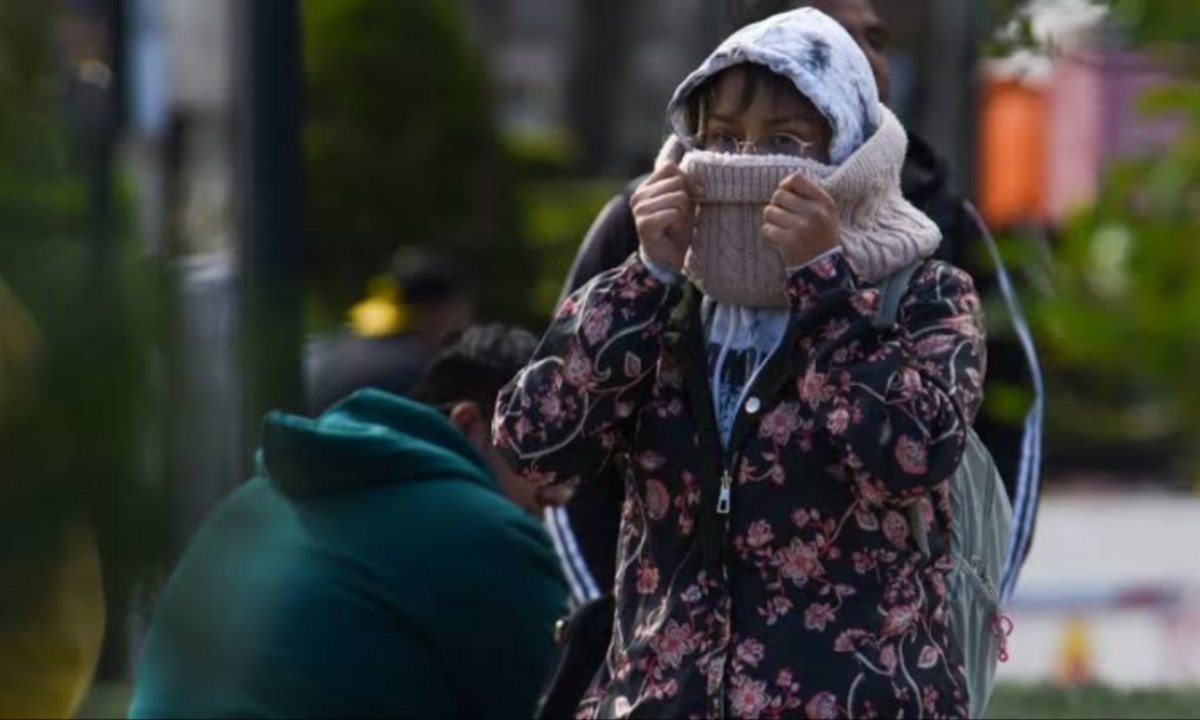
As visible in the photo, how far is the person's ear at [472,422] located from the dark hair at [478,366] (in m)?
0.03

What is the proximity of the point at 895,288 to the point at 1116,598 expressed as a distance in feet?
28.3

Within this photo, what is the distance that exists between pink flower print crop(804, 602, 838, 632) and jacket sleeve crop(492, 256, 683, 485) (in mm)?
295

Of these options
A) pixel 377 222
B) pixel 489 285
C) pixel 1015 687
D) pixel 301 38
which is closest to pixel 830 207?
pixel 301 38

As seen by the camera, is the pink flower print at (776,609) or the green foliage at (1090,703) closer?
the pink flower print at (776,609)

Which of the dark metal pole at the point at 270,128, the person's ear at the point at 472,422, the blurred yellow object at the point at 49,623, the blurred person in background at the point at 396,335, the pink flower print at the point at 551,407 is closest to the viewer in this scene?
the blurred yellow object at the point at 49,623

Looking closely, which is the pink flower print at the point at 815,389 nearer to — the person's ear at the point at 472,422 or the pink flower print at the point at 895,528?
the pink flower print at the point at 895,528

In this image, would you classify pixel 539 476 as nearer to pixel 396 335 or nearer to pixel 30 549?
pixel 30 549

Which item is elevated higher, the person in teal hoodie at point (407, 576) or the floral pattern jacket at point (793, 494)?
the floral pattern jacket at point (793, 494)

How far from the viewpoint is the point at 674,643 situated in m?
2.83

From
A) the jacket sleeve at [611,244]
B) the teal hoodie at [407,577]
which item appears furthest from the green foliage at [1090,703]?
the jacket sleeve at [611,244]

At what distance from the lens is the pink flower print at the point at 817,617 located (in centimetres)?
278

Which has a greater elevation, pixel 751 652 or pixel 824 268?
pixel 824 268

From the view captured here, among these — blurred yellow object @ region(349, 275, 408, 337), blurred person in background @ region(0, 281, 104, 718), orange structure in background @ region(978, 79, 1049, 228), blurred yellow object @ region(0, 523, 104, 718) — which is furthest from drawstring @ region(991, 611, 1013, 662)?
orange structure in background @ region(978, 79, 1049, 228)

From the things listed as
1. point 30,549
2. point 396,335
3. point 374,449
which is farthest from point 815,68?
point 396,335
